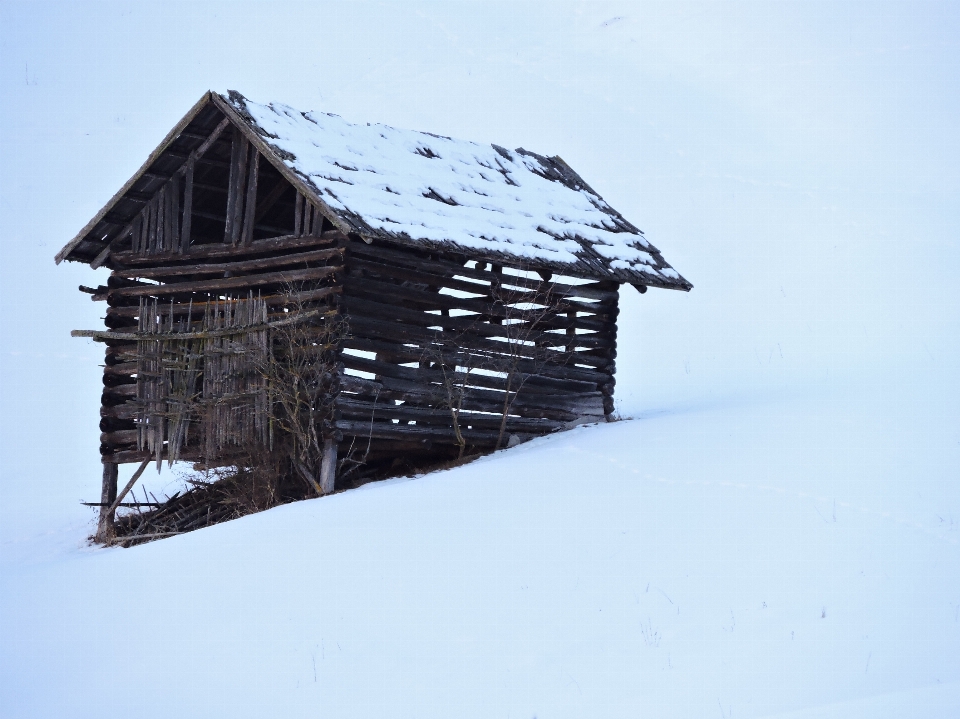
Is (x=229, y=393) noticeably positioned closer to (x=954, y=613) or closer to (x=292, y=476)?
(x=292, y=476)

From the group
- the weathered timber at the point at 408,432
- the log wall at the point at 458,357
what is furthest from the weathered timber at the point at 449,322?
the weathered timber at the point at 408,432

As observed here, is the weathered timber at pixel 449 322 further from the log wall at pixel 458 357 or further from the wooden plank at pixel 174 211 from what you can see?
the wooden plank at pixel 174 211

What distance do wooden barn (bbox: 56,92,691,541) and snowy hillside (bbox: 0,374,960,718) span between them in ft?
6.14

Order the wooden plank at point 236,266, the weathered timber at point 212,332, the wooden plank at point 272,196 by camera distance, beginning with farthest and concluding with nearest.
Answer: the wooden plank at point 272,196 → the wooden plank at point 236,266 → the weathered timber at point 212,332

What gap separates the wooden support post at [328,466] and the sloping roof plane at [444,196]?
7.69ft

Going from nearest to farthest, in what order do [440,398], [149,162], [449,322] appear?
[149,162] → [440,398] → [449,322]

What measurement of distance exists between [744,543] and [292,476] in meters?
6.10

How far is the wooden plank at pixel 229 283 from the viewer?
13180 mm

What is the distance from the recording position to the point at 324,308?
13047 millimetres

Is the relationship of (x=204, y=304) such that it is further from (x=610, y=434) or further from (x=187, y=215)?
(x=610, y=434)

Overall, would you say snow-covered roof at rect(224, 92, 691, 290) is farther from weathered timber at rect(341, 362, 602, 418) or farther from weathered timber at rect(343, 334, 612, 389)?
weathered timber at rect(341, 362, 602, 418)

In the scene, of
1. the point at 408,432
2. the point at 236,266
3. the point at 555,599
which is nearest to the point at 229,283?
the point at 236,266

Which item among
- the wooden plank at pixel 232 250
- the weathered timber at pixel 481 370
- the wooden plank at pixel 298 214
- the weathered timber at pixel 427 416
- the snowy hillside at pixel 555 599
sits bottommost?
the snowy hillside at pixel 555 599

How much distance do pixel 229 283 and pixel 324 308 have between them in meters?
1.56
